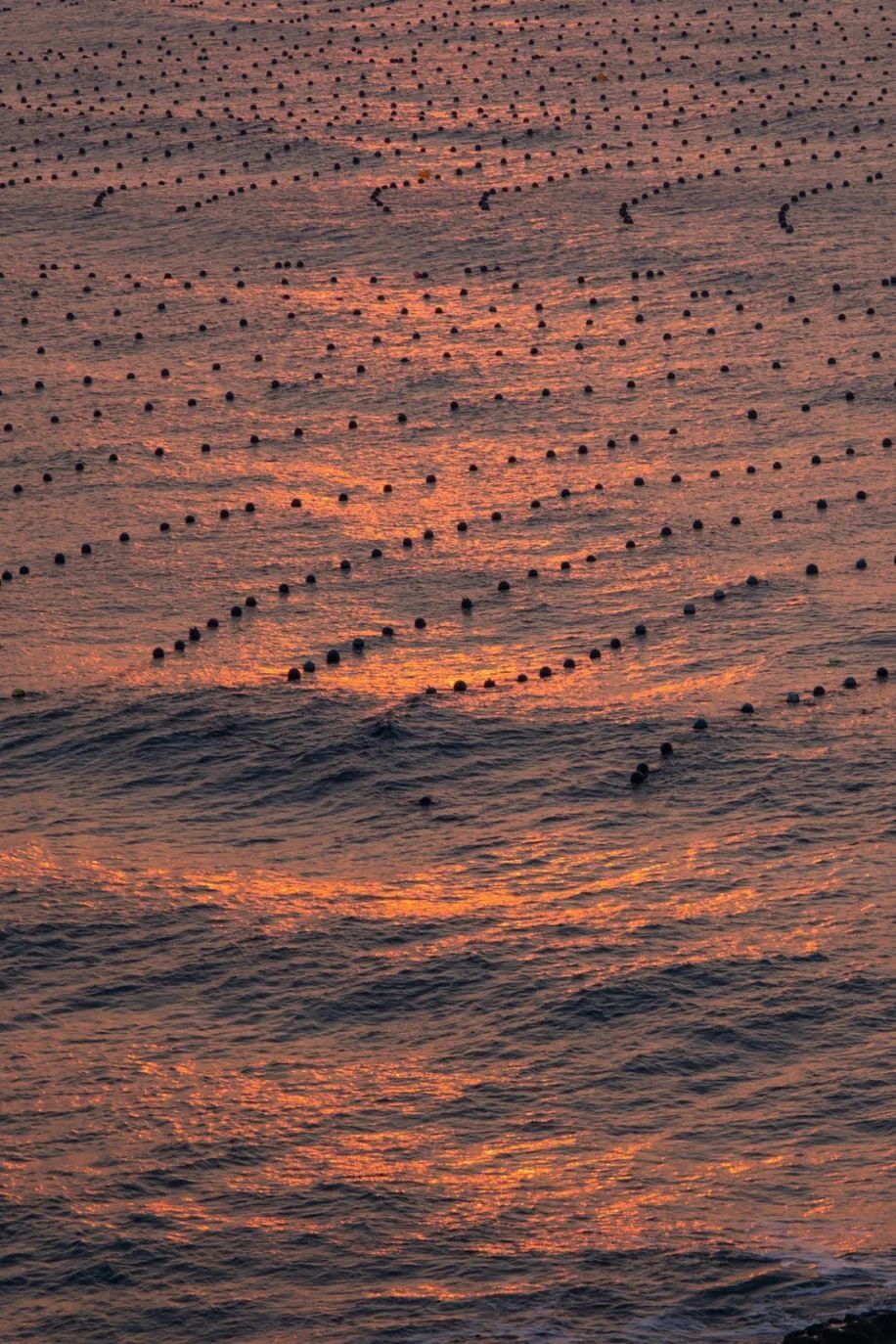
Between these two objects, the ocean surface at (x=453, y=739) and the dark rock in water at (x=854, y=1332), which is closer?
the dark rock in water at (x=854, y=1332)

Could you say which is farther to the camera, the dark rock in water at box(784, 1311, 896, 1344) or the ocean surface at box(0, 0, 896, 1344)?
the ocean surface at box(0, 0, 896, 1344)

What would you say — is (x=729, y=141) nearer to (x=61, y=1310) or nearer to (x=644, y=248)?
(x=644, y=248)

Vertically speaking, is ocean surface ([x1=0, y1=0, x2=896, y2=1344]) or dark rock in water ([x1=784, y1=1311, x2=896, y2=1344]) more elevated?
ocean surface ([x1=0, y1=0, x2=896, y2=1344])

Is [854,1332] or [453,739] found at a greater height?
[453,739]

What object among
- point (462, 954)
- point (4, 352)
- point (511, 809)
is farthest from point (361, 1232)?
point (4, 352)

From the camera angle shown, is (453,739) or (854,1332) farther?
(453,739)
